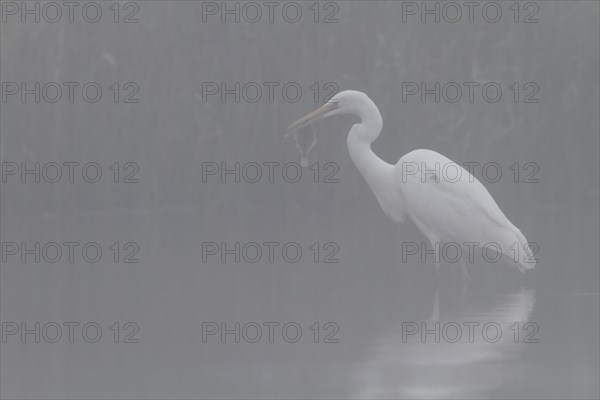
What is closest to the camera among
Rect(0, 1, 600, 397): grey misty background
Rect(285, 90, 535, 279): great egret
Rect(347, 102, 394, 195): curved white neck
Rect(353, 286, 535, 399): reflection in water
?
Rect(353, 286, 535, 399): reflection in water

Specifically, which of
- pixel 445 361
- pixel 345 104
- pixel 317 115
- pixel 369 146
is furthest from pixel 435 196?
pixel 445 361

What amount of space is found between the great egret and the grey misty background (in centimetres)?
257

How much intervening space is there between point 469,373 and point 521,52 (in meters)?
8.46

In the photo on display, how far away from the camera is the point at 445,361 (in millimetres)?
6070

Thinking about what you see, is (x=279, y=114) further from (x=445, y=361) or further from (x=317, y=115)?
(x=445, y=361)

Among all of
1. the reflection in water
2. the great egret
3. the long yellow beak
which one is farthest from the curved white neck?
the reflection in water

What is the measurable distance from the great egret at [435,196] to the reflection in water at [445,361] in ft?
3.41

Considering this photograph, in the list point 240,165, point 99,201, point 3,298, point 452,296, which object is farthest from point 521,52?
point 3,298

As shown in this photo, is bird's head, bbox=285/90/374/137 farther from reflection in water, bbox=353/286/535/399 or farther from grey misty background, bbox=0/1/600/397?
grey misty background, bbox=0/1/600/397

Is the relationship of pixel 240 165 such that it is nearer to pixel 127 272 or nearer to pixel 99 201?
pixel 99 201

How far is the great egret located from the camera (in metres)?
8.54

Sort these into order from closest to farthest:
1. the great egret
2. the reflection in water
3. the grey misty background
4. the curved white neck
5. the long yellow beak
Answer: the reflection in water, the great egret, the curved white neck, the long yellow beak, the grey misty background

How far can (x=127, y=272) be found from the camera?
909cm

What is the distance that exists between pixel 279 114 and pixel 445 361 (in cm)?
745
